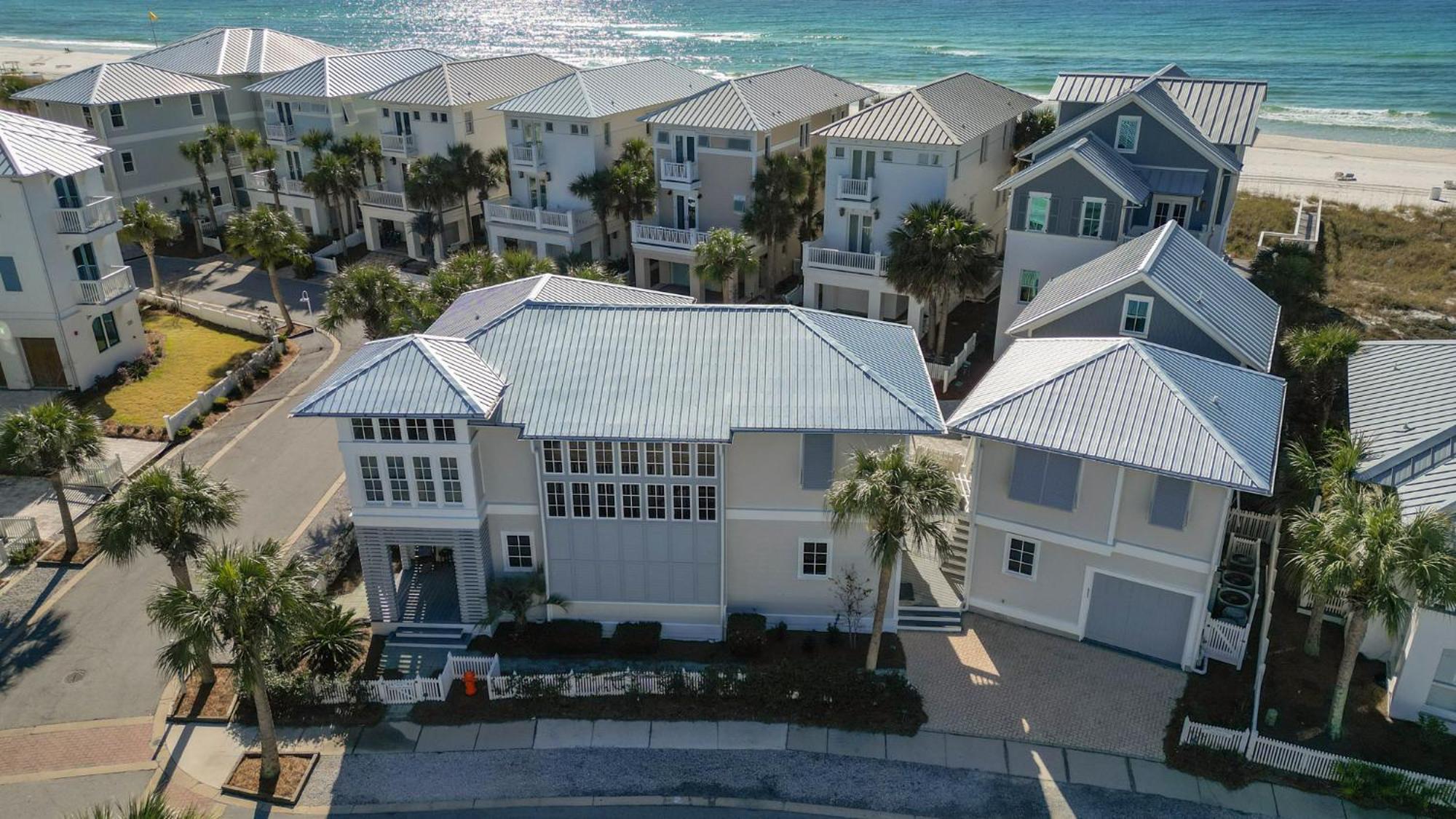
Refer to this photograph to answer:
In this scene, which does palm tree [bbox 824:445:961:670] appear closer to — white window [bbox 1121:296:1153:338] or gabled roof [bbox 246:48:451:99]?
white window [bbox 1121:296:1153:338]

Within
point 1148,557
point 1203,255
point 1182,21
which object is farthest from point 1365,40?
point 1148,557

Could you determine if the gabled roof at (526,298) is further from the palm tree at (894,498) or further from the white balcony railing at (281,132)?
the white balcony railing at (281,132)

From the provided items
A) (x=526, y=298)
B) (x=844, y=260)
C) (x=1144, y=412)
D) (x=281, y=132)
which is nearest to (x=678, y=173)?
(x=844, y=260)

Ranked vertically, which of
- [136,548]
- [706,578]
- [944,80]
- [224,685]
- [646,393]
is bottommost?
[224,685]

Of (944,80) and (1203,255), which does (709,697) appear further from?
(944,80)

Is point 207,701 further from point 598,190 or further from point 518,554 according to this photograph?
point 598,190

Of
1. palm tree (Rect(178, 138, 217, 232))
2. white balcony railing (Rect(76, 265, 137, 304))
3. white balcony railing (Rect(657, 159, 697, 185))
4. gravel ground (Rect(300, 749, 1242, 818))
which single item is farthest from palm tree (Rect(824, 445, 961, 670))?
palm tree (Rect(178, 138, 217, 232))

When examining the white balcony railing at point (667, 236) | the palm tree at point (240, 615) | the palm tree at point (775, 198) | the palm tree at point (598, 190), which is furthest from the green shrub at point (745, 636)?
the palm tree at point (598, 190)
